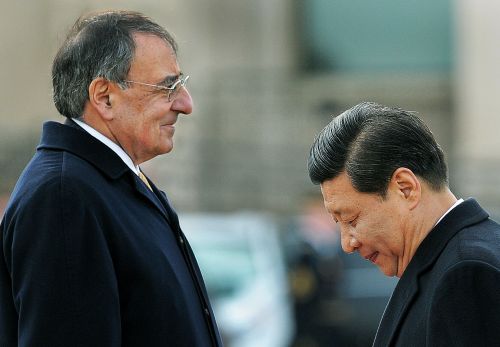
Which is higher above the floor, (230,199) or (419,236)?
(419,236)

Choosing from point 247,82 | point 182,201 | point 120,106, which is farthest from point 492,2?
point 120,106

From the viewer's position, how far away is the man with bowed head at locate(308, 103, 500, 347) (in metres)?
2.78

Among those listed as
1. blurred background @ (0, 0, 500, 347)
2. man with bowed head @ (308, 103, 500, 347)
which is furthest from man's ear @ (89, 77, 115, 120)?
blurred background @ (0, 0, 500, 347)

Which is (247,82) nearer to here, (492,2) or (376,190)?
(492,2)

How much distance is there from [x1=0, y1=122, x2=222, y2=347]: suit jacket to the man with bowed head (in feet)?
1.74

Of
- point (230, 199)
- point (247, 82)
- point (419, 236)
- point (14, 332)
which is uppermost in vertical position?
point (419, 236)

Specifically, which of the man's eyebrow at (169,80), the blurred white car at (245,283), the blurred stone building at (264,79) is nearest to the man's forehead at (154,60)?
the man's eyebrow at (169,80)

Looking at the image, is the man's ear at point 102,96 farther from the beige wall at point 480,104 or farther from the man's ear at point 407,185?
the beige wall at point 480,104

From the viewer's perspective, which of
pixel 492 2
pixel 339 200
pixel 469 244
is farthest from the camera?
pixel 492 2

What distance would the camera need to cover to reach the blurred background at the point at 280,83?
1523 centimetres

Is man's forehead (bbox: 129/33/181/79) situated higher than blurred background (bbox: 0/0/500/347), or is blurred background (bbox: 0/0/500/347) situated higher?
man's forehead (bbox: 129/33/181/79)

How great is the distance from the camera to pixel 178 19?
1650cm

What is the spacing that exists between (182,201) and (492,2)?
16.2 feet

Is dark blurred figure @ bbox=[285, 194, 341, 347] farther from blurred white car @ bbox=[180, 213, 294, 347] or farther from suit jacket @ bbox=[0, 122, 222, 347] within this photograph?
suit jacket @ bbox=[0, 122, 222, 347]
